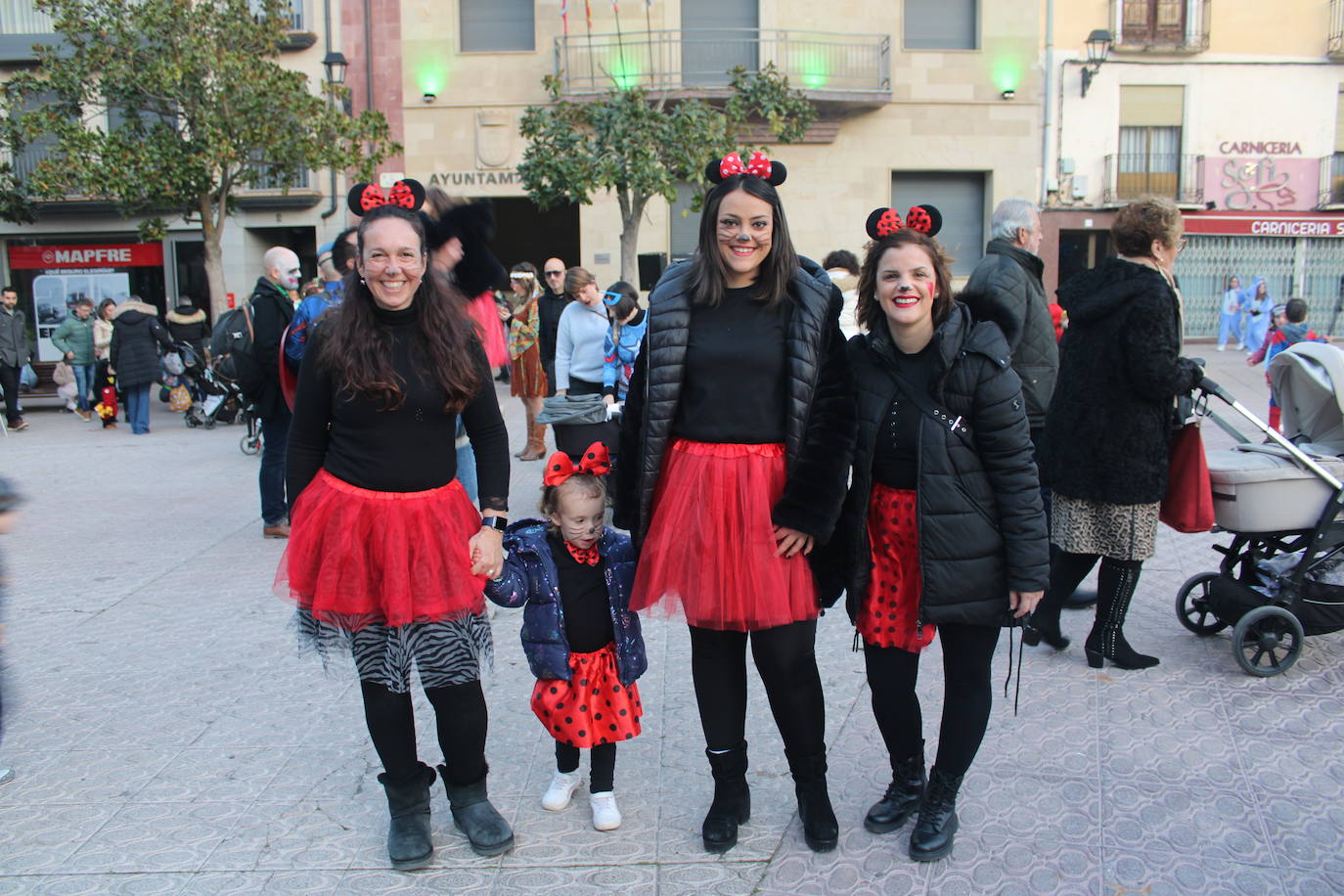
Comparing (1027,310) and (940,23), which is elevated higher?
(940,23)

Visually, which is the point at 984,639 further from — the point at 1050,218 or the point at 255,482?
the point at 1050,218

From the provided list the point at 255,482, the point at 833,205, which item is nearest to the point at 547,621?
the point at 255,482

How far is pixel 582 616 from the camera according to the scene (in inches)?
129

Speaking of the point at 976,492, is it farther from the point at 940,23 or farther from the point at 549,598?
the point at 940,23

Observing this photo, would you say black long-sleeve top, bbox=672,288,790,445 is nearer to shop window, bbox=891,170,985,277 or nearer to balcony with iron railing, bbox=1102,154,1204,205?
shop window, bbox=891,170,985,277

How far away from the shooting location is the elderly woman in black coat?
161 inches

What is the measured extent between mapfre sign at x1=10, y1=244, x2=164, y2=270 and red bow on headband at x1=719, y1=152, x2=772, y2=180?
70.1 ft

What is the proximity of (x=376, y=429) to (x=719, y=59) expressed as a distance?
18.9 m

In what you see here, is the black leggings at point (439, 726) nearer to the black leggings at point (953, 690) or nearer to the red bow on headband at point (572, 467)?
the red bow on headband at point (572, 467)

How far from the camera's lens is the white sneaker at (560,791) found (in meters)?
3.38

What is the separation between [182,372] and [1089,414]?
13.2 metres

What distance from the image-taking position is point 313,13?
20.0 metres

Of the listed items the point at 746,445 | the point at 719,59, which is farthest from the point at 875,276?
the point at 719,59

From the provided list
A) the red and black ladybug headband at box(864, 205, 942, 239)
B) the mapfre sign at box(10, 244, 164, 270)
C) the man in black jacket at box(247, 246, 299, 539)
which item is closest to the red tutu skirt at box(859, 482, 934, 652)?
the red and black ladybug headband at box(864, 205, 942, 239)
